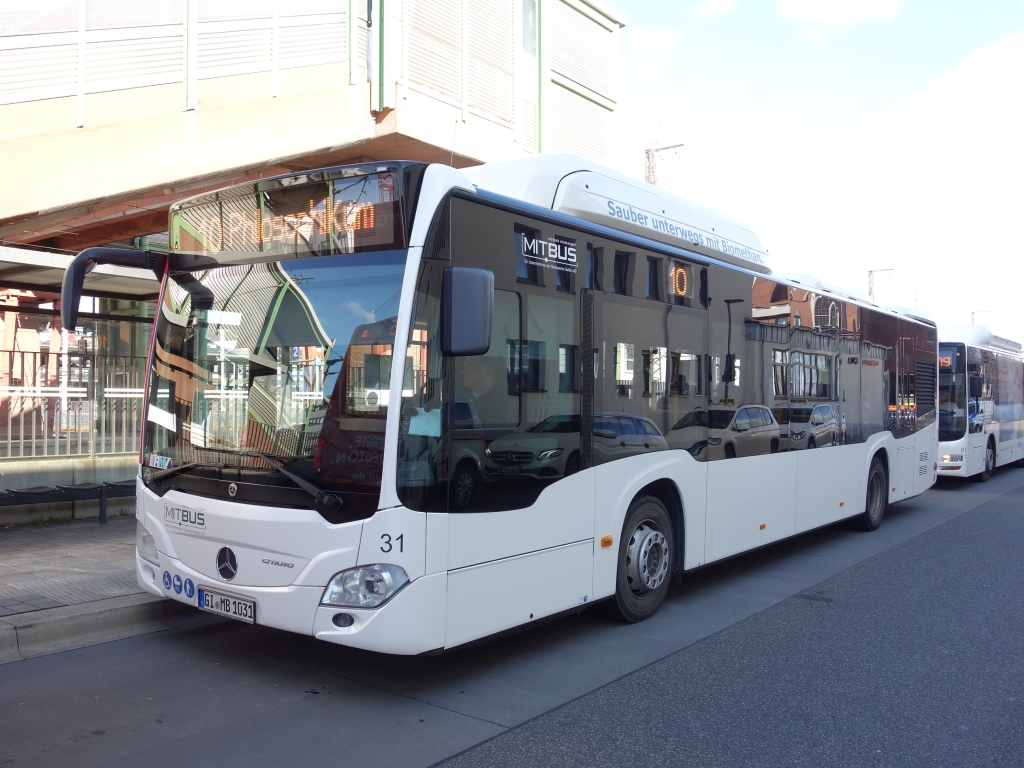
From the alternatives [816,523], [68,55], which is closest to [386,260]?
[816,523]

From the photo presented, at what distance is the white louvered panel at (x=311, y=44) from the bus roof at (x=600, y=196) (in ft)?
20.3

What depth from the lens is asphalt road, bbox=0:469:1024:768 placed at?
434cm

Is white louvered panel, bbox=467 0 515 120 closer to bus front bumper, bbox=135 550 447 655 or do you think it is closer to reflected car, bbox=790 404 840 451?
reflected car, bbox=790 404 840 451

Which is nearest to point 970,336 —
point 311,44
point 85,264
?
point 311,44

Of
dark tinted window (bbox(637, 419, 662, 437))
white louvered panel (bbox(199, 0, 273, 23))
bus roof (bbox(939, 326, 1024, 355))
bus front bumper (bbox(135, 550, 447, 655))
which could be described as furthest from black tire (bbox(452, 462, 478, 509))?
bus roof (bbox(939, 326, 1024, 355))

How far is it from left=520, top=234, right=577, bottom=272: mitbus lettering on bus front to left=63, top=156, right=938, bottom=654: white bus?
0.02 metres

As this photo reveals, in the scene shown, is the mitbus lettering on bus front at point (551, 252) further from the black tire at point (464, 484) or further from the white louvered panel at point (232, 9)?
the white louvered panel at point (232, 9)

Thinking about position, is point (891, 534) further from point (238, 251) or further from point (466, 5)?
point (466, 5)

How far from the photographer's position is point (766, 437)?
831 cm

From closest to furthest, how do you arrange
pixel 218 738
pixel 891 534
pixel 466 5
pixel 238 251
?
pixel 218 738
pixel 238 251
pixel 891 534
pixel 466 5

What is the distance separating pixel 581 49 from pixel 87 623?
14.4 meters

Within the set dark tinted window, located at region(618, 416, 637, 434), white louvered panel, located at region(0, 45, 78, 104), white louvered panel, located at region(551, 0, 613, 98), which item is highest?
white louvered panel, located at region(551, 0, 613, 98)

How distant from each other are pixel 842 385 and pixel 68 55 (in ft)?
35.0

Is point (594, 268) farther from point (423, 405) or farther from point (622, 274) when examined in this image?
point (423, 405)
